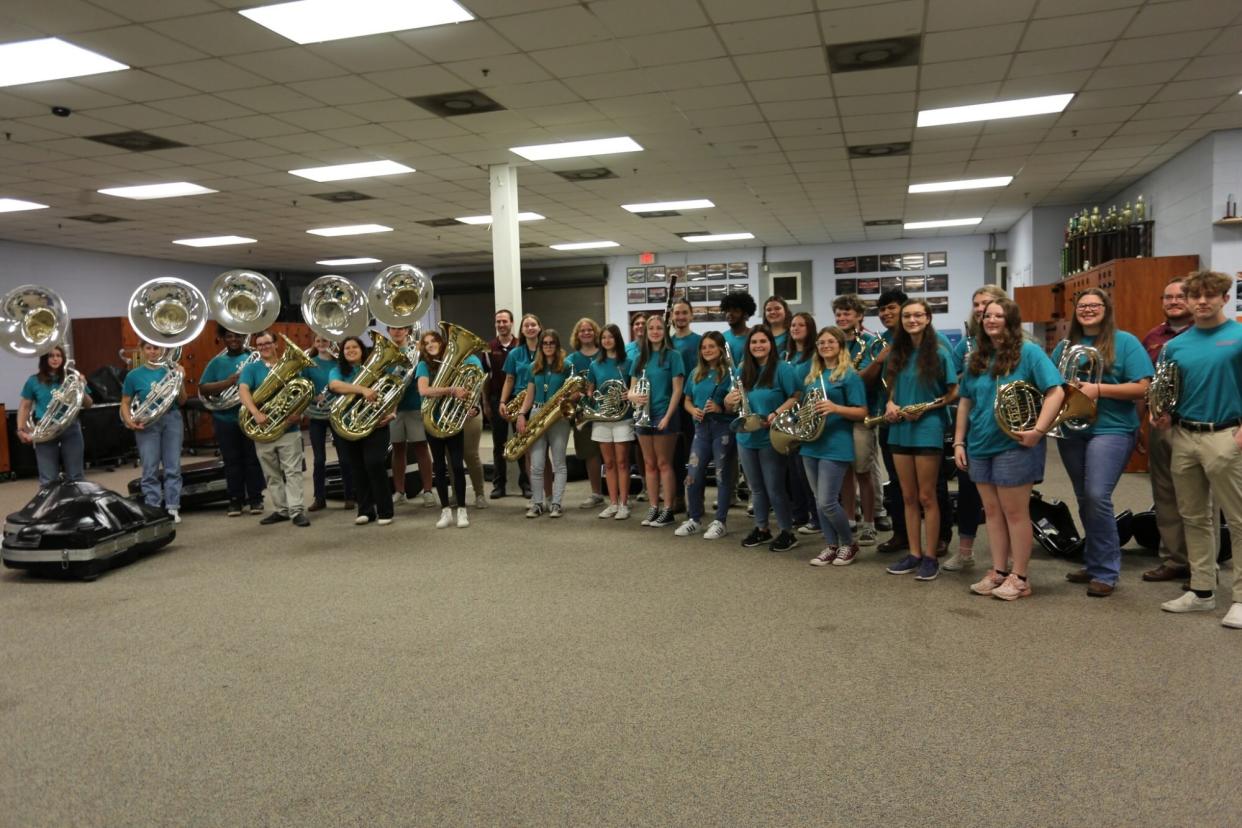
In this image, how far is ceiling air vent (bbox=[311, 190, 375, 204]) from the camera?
35.5ft

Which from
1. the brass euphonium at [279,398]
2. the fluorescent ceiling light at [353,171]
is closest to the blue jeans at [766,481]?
the brass euphonium at [279,398]

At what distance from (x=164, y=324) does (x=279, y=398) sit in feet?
3.84

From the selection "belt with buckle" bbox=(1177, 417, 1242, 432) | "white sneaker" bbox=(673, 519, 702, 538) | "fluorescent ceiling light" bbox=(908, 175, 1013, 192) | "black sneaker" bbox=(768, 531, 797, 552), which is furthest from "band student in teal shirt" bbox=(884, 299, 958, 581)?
"fluorescent ceiling light" bbox=(908, 175, 1013, 192)

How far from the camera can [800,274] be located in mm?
17281

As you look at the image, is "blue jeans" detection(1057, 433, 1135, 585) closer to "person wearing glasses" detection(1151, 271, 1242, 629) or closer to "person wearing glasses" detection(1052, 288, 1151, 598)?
"person wearing glasses" detection(1052, 288, 1151, 598)

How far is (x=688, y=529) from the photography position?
19.9 ft

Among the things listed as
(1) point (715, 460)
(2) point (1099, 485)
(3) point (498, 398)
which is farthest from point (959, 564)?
(3) point (498, 398)

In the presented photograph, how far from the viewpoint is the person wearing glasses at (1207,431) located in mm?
3838

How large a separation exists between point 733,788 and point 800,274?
51.1ft

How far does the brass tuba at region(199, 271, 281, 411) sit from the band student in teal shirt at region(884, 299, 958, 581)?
16.8 ft

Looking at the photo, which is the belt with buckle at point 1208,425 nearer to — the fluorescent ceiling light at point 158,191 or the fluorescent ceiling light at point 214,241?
the fluorescent ceiling light at point 158,191

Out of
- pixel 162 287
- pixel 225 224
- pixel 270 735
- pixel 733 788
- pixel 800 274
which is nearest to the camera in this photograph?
pixel 733 788

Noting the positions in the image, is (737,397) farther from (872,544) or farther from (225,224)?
(225,224)

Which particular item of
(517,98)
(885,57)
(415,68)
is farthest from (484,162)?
(885,57)
